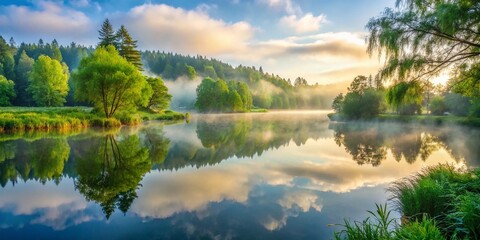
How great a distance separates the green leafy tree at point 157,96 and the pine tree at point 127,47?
4507mm

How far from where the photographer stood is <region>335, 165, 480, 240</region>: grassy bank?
4.23m

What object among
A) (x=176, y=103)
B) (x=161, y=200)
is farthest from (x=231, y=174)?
(x=176, y=103)

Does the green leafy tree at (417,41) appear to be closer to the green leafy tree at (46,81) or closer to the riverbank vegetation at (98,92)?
the riverbank vegetation at (98,92)

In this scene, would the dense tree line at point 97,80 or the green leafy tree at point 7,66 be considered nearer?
the dense tree line at point 97,80

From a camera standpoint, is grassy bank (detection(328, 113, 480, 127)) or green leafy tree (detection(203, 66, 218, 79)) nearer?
grassy bank (detection(328, 113, 480, 127))

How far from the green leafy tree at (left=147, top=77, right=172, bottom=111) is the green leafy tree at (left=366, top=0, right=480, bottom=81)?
52511 millimetres

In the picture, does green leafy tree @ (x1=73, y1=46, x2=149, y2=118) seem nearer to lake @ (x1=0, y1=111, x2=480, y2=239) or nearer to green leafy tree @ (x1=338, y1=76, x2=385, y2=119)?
lake @ (x1=0, y1=111, x2=480, y2=239)

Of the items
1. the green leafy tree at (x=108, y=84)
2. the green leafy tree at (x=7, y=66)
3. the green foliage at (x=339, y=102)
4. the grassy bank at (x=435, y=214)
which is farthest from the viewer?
the green leafy tree at (x=7, y=66)

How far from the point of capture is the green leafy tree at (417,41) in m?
11.5

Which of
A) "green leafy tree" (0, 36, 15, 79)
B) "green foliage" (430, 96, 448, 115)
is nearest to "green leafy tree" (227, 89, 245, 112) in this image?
"green foliage" (430, 96, 448, 115)

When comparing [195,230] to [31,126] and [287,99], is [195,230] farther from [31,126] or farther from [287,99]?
[287,99]

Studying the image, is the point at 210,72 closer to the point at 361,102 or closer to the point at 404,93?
the point at 361,102

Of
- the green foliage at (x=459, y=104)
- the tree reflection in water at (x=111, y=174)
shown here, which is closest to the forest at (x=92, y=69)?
the tree reflection in water at (x=111, y=174)

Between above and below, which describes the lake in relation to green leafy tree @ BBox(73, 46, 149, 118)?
below
